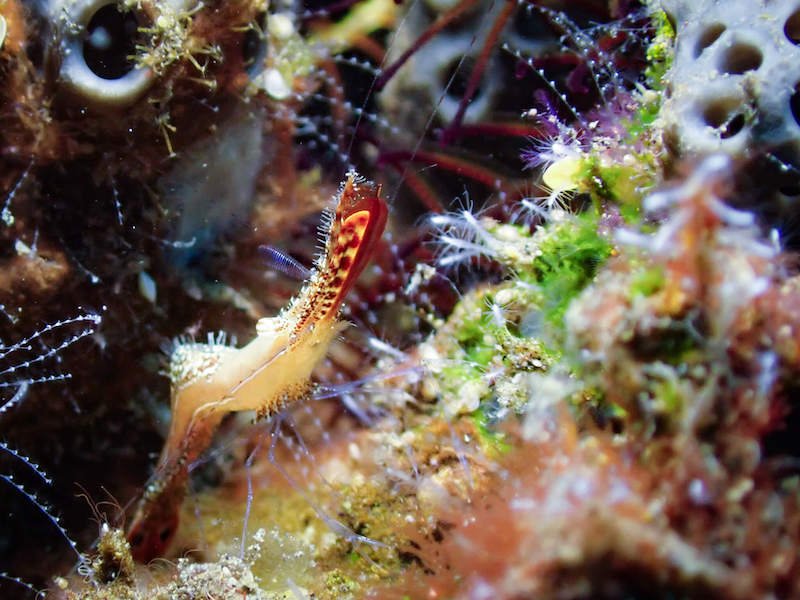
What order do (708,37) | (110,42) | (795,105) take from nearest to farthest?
(795,105), (708,37), (110,42)

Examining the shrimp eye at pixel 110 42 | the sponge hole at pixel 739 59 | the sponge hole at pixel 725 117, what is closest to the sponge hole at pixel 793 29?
the sponge hole at pixel 739 59

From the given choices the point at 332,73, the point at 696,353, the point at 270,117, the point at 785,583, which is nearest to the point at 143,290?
the point at 270,117

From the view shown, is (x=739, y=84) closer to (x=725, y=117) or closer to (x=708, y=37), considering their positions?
(x=725, y=117)

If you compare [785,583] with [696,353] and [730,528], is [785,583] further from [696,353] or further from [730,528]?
[696,353]

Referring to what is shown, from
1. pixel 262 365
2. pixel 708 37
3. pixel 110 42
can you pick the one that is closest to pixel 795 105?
pixel 708 37

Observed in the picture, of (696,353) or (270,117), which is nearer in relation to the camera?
(696,353)

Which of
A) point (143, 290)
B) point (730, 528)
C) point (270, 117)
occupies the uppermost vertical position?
point (270, 117)
